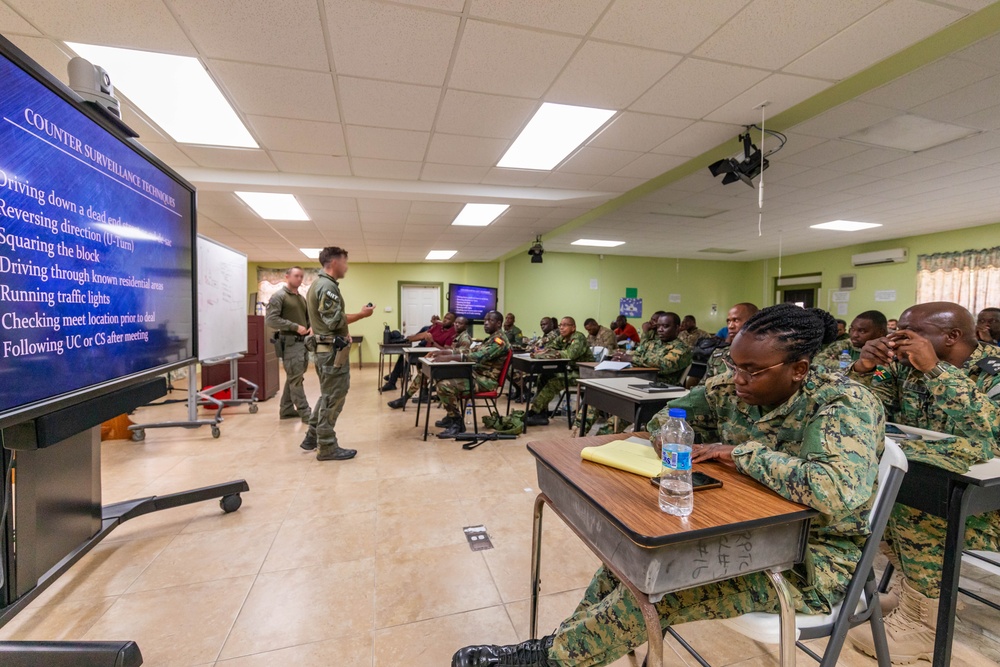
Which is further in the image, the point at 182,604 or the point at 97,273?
the point at 182,604

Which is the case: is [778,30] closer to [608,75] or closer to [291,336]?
[608,75]

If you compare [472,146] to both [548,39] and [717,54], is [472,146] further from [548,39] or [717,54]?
[717,54]

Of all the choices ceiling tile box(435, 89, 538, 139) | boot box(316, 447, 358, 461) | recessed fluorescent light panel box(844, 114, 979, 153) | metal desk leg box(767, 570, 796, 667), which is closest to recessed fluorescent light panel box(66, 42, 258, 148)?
ceiling tile box(435, 89, 538, 139)

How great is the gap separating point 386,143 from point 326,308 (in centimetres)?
145

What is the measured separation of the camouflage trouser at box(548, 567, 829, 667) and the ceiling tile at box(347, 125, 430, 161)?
10.7 feet

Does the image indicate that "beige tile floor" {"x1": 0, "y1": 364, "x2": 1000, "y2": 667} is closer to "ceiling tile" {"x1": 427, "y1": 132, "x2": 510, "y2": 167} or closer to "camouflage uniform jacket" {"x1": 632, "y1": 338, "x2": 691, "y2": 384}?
"camouflage uniform jacket" {"x1": 632, "y1": 338, "x2": 691, "y2": 384}

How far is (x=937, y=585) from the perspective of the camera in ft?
4.60

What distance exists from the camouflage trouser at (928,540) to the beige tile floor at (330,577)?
0.26 meters

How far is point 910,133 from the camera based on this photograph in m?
3.17

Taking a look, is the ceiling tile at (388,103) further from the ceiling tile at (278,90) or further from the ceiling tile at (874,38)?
the ceiling tile at (874,38)

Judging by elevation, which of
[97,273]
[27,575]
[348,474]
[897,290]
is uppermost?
[897,290]

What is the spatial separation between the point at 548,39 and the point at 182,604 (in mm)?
2998

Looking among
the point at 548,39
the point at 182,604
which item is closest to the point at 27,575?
the point at 182,604

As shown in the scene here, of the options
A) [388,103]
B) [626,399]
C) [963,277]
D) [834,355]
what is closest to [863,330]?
[834,355]
